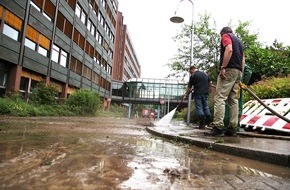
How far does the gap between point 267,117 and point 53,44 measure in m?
21.5

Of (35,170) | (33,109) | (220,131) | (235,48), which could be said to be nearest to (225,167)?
Answer: (35,170)

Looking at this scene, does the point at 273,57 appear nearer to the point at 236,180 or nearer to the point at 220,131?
the point at 220,131

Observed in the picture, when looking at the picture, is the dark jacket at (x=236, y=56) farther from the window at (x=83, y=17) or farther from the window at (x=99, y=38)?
the window at (x=99, y=38)

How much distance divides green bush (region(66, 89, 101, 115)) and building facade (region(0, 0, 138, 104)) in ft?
6.69

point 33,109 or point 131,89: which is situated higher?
point 131,89

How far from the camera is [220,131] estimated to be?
489cm

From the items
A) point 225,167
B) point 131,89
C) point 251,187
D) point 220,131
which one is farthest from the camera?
point 131,89

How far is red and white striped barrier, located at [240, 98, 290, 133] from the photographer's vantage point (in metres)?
5.40

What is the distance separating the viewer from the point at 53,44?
915 inches

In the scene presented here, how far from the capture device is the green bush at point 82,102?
20609 millimetres

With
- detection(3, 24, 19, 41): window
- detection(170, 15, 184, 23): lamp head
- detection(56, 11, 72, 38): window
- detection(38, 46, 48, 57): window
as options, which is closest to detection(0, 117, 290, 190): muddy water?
detection(170, 15, 184, 23): lamp head

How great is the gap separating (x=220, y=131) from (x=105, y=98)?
134 feet

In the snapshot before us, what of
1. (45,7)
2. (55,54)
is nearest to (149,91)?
(55,54)

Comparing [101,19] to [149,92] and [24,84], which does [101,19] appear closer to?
[24,84]
